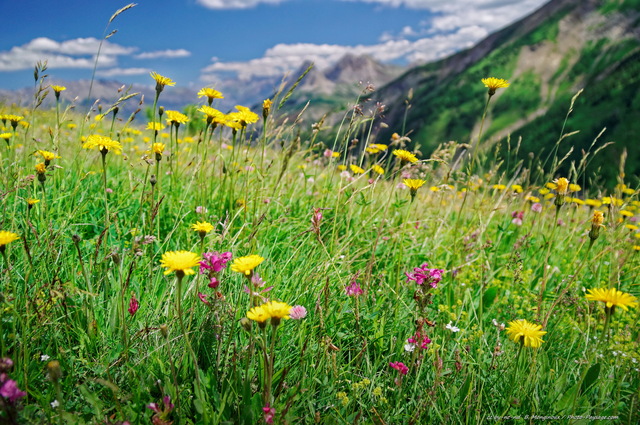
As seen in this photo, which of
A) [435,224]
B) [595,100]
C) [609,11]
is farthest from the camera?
[609,11]

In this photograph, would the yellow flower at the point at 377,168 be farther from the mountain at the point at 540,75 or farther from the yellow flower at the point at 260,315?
the mountain at the point at 540,75

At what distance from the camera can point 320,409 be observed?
1.66m

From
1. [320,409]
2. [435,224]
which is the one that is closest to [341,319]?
[320,409]

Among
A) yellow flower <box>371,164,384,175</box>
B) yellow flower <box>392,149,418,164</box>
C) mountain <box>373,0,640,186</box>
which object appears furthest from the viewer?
mountain <box>373,0,640,186</box>

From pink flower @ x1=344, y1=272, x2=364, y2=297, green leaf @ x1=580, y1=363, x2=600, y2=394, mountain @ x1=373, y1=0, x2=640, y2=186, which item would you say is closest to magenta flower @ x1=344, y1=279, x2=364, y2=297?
pink flower @ x1=344, y1=272, x2=364, y2=297

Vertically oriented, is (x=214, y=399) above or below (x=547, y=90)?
below

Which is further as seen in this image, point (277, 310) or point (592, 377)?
point (592, 377)

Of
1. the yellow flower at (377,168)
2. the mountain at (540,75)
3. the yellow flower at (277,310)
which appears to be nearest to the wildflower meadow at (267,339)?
the yellow flower at (277,310)

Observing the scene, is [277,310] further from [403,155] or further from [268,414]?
[403,155]

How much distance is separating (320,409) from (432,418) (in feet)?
1.50

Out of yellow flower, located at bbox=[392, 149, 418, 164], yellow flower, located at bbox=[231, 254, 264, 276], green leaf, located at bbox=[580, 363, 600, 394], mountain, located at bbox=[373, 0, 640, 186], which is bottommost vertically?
green leaf, located at bbox=[580, 363, 600, 394]

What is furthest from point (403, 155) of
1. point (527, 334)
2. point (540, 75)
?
point (540, 75)

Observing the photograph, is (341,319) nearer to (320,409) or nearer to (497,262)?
(320,409)

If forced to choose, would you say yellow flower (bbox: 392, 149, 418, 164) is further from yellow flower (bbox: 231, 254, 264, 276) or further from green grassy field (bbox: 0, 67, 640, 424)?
yellow flower (bbox: 231, 254, 264, 276)
